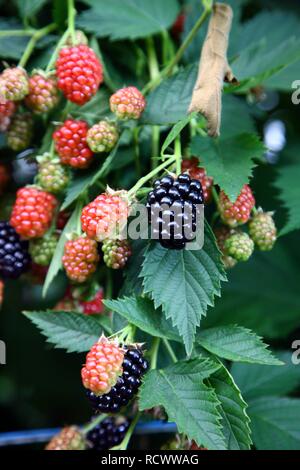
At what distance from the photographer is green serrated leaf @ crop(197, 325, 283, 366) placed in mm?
1047

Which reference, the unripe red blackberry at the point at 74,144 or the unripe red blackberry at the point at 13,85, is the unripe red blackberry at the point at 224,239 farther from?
the unripe red blackberry at the point at 13,85

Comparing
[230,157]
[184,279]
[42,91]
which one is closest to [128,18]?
[42,91]

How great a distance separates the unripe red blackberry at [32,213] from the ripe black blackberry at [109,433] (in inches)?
14.4

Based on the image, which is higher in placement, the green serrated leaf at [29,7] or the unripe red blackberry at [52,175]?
the green serrated leaf at [29,7]

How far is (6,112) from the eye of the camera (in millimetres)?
1277

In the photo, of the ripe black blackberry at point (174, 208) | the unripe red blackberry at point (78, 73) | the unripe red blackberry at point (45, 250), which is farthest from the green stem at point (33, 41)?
the ripe black blackberry at point (174, 208)

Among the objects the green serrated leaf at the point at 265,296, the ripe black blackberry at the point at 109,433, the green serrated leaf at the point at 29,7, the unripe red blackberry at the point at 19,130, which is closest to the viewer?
the ripe black blackberry at the point at 109,433

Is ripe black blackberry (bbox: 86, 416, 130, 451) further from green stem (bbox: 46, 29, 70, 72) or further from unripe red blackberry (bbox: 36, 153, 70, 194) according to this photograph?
green stem (bbox: 46, 29, 70, 72)

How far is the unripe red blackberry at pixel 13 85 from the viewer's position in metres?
1.20

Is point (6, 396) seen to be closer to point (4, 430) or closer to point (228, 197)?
point (4, 430)

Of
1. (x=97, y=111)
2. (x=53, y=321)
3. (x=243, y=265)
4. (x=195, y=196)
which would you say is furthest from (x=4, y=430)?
(x=195, y=196)

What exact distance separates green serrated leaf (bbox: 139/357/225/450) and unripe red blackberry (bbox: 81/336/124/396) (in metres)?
0.06

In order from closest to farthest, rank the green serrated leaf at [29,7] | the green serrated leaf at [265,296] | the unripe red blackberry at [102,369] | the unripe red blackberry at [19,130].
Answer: the unripe red blackberry at [102,369] < the unripe red blackberry at [19,130] < the green serrated leaf at [29,7] < the green serrated leaf at [265,296]

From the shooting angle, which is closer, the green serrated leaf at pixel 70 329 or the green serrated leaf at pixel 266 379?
the green serrated leaf at pixel 70 329
